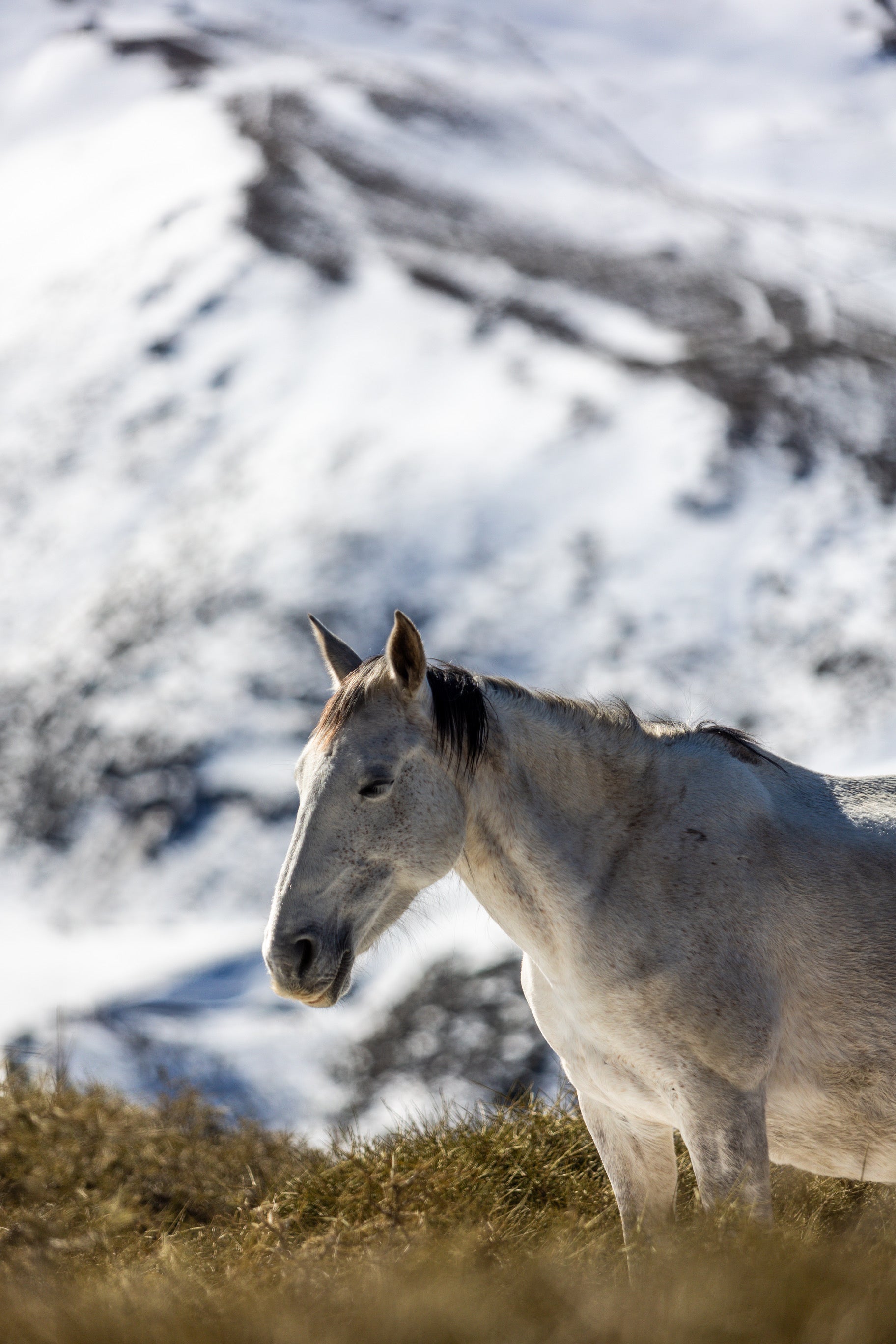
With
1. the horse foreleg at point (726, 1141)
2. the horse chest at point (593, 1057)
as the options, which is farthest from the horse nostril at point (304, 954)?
the horse foreleg at point (726, 1141)

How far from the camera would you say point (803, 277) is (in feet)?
80.9

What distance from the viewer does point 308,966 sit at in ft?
10.0

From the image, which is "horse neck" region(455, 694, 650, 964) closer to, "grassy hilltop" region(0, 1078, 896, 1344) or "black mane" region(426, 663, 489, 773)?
"black mane" region(426, 663, 489, 773)

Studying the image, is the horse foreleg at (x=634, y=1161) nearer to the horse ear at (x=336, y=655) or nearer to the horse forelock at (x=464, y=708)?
the horse forelock at (x=464, y=708)

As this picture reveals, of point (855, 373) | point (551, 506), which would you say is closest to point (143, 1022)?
point (551, 506)

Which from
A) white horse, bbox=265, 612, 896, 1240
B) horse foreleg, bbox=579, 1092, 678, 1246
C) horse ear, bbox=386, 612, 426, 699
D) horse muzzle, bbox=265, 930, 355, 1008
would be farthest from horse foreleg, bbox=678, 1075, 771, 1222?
horse ear, bbox=386, 612, 426, 699

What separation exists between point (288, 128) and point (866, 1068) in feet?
111

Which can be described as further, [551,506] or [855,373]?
[551,506]

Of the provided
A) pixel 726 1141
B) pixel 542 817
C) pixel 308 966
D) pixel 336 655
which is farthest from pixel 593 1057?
pixel 336 655

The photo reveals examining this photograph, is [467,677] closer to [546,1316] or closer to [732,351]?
[546,1316]

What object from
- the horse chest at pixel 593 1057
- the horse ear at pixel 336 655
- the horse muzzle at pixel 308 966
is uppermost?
the horse ear at pixel 336 655

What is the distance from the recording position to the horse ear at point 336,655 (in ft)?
12.1

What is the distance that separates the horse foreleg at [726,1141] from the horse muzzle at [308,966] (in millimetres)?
1045

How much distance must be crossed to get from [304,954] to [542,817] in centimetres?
82
